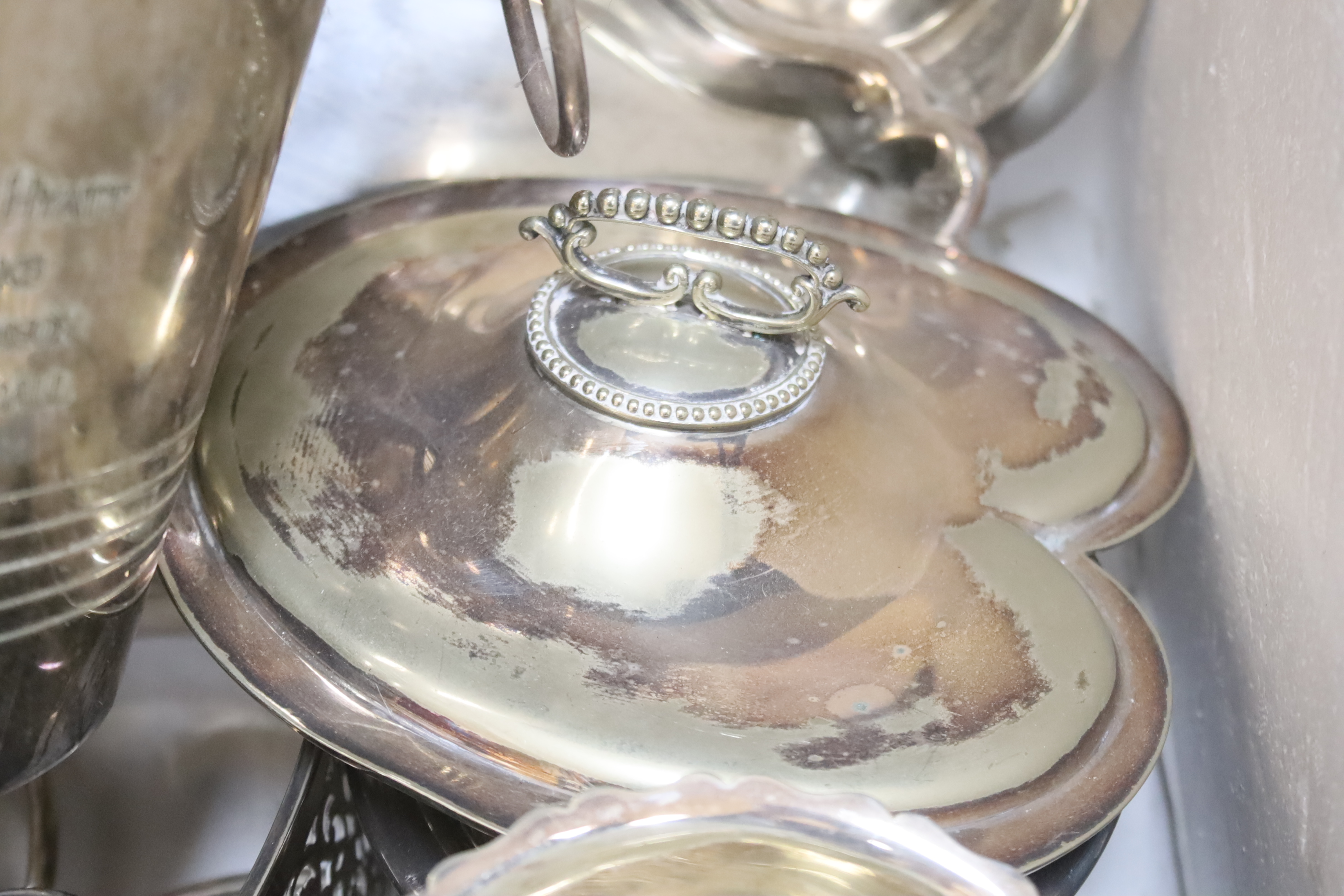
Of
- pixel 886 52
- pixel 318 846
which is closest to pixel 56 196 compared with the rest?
pixel 318 846

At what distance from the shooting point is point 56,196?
8.8 inches

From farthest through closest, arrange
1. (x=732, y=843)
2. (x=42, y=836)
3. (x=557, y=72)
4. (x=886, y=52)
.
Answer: (x=886, y=52) < (x=42, y=836) < (x=557, y=72) < (x=732, y=843)

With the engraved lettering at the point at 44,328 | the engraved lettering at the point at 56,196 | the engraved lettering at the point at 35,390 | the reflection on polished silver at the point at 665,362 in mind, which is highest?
the engraved lettering at the point at 56,196

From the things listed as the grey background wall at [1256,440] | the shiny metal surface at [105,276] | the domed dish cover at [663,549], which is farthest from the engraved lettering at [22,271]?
the grey background wall at [1256,440]

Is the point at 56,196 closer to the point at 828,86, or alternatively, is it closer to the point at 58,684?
the point at 58,684

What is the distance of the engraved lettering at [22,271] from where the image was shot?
0.23 m

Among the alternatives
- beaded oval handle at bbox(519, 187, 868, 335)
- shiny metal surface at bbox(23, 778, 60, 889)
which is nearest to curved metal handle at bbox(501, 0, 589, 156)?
beaded oval handle at bbox(519, 187, 868, 335)

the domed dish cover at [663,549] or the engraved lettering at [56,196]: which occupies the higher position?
the engraved lettering at [56,196]

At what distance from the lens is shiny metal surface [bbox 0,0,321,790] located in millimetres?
217

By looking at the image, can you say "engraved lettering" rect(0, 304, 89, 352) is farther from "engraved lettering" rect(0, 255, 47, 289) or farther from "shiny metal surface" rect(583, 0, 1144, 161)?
"shiny metal surface" rect(583, 0, 1144, 161)

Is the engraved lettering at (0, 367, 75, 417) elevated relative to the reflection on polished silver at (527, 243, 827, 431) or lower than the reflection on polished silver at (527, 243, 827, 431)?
elevated

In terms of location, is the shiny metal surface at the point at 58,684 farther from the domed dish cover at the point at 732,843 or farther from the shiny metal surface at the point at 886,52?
the shiny metal surface at the point at 886,52

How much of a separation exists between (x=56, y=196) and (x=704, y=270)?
22cm

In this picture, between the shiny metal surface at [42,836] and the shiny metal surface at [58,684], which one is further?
the shiny metal surface at [42,836]
